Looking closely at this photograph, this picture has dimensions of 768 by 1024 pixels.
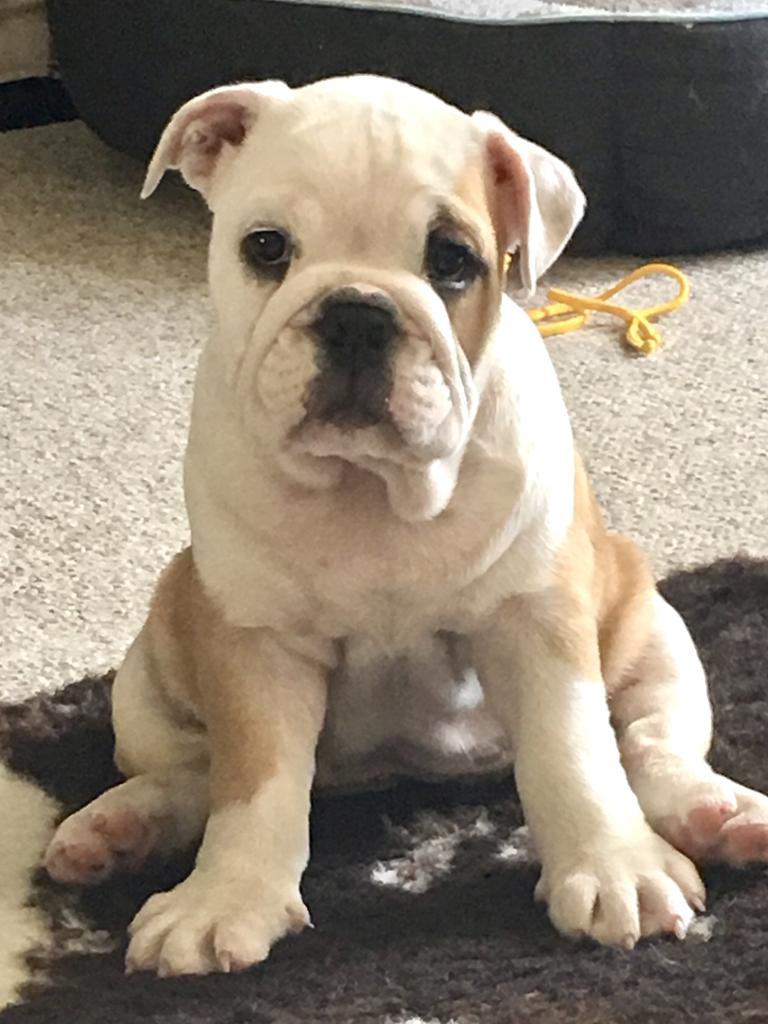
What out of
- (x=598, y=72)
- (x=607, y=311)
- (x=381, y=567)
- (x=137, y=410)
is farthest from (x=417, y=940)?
(x=598, y=72)

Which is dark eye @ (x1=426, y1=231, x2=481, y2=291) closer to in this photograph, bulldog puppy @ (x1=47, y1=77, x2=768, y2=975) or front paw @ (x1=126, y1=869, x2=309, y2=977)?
bulldog puppy @ (x1=47, y1=77, x2=768, y2=975)

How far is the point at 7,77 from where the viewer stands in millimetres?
2943

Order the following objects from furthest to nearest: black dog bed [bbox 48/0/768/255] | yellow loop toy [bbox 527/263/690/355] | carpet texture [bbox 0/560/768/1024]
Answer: black dog bed [bbox 48/0/768/255], yellow loop toy [bbox 527/263/690/355], carpet texture [bbox 0/560/768/1024]

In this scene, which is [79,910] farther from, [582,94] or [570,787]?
[582,94]

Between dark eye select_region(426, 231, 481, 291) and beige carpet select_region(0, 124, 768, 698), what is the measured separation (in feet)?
2.03

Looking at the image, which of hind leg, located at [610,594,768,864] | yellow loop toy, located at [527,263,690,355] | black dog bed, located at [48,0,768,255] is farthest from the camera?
black dog bed, located at [48,0,768,255]

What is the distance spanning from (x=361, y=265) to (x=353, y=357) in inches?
2.3

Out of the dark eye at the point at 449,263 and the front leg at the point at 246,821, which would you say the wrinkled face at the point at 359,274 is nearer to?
the dark eye at the point at 449,263

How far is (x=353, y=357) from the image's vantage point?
1.11 m

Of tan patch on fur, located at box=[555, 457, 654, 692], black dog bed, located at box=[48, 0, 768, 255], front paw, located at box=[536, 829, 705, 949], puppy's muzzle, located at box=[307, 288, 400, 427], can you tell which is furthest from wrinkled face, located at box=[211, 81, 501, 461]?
black dog bed, located at box=[48, 0, 768, 255]

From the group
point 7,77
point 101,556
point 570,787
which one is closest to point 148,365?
point 101,556

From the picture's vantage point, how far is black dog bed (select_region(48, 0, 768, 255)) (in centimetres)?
236

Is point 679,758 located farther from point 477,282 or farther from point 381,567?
point 477,282

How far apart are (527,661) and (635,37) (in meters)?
1.36
